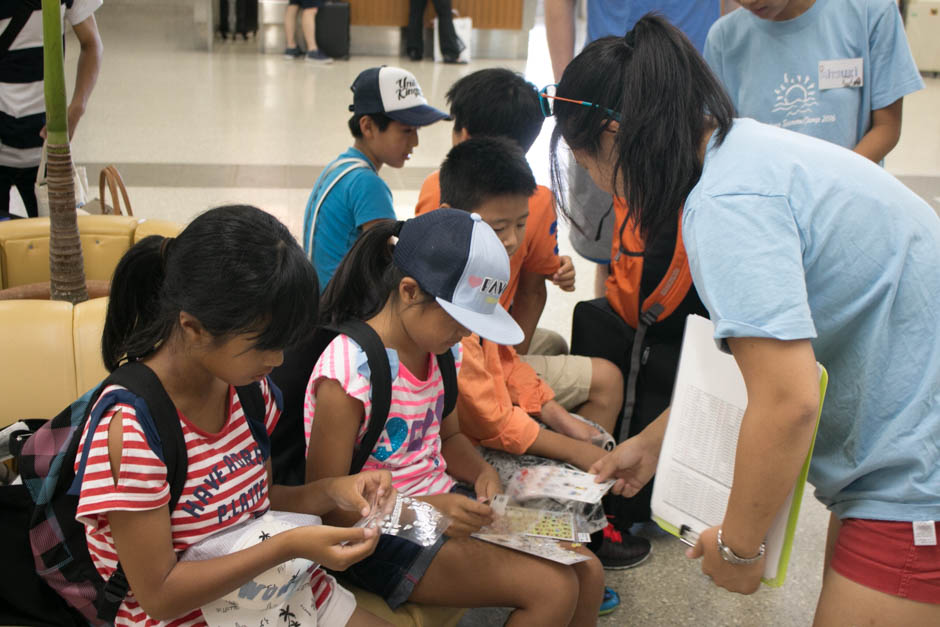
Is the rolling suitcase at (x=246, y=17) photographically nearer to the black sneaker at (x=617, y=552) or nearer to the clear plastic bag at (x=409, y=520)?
the black sneaker at (x=617, y=552)

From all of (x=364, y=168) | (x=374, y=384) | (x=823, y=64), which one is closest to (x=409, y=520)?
(x=374, y=384)

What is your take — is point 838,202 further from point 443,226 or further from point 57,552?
point 57,552

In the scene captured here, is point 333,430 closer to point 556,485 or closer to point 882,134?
point 556,485

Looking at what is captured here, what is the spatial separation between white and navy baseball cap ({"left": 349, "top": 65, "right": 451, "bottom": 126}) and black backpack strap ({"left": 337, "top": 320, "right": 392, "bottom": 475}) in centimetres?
112

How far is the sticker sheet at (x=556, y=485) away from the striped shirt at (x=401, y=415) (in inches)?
6.1

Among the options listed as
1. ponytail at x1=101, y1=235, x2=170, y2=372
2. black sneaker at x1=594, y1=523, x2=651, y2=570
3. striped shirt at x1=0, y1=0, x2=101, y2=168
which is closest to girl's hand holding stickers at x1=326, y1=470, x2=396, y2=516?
ponytail at x1=101, y1=235, x2=170, y2=372

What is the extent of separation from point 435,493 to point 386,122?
4.15ft

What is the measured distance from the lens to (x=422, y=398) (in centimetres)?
170

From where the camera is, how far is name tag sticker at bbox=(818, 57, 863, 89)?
7.55ft

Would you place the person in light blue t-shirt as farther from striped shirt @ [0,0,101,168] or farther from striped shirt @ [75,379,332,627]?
striped shirt @ [0,0,101,168]

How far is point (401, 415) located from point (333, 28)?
8178 mm

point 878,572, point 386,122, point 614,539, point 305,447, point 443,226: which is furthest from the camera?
point 386,122

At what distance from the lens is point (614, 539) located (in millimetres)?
2340

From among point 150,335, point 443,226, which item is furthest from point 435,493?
point 150,335
